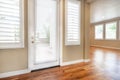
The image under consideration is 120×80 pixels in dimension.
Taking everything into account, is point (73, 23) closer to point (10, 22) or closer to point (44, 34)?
point (44, 34)

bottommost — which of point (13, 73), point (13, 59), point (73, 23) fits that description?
point (13, 73)

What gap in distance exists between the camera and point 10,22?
2586mm

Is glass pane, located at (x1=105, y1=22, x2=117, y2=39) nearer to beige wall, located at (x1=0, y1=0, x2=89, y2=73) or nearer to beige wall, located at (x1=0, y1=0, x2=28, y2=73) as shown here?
beige wall, located at (x1=0, y1=0, x2=89, y2=73)

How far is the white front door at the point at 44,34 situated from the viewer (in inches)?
115

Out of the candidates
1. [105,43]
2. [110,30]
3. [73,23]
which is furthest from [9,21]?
[105,43]

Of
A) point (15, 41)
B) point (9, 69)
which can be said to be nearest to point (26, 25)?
point (15, 41)

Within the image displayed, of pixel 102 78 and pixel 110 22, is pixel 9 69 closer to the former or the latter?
pixel 102 78

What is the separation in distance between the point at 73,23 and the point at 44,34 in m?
1.20

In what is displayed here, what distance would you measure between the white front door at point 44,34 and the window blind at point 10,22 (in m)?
0.32

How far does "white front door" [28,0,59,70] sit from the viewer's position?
115 inches

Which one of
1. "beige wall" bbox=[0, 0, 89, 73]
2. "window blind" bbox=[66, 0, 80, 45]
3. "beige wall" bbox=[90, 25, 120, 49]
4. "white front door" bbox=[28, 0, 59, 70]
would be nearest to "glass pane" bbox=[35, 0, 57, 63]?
"white front door" bbox=[28, 0, 59, 70]

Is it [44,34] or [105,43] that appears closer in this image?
[44,34]

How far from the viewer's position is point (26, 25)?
2.79m

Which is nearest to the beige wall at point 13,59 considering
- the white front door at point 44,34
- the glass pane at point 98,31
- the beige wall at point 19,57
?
the beige wall at point 19,57
